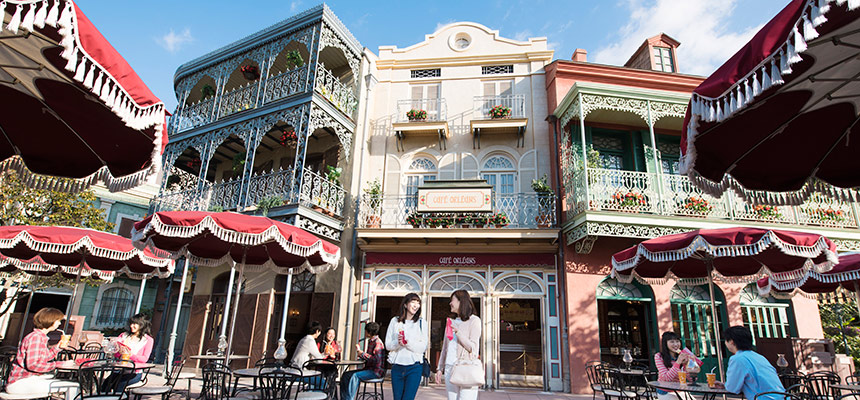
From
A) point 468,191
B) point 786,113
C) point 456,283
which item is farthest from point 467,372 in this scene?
point 468,191

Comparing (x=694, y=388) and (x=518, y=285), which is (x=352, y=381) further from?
(x=518, y=285)

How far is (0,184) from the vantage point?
1060 cm

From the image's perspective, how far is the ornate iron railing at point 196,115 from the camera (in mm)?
12867

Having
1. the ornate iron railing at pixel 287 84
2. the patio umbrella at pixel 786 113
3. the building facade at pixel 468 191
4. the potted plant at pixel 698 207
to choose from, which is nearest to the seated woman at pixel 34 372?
the building facade at pixel 468 191

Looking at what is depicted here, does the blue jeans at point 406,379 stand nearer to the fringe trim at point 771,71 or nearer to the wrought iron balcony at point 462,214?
the fringe trim at point 771,71

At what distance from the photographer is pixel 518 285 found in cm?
1069

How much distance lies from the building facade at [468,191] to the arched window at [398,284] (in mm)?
27

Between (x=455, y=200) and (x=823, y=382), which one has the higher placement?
(x=455, y=200)

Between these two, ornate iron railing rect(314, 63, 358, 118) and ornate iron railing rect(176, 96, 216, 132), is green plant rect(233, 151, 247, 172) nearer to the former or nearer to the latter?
ornate iron railing rect(176, 96, 216, 132)

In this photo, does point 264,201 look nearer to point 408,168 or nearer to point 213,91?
point 408,168

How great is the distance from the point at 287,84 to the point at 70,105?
8739 mm

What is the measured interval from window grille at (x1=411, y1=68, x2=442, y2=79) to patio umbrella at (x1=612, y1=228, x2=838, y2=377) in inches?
329

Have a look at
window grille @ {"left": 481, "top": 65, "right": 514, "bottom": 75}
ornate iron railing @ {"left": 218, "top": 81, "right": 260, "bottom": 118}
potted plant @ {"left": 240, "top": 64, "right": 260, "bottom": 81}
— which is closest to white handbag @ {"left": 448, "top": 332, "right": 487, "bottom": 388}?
ornate iron railing @ {"left": 218, "top": 81, "right": 260, "bottom": 118}

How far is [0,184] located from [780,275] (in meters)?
17.1
